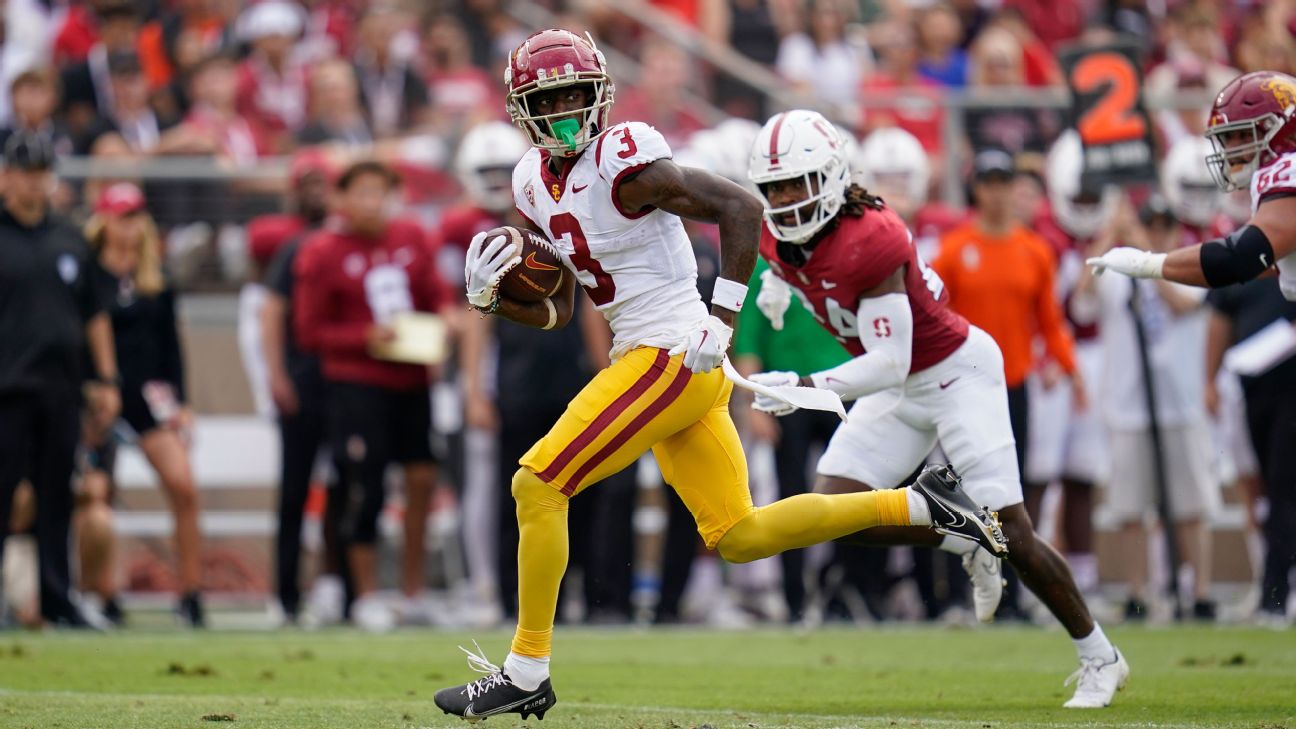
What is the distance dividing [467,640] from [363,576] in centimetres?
138

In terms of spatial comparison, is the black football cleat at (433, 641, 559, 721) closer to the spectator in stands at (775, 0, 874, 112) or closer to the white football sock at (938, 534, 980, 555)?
the white football sock at (938, 534, 980, 555)

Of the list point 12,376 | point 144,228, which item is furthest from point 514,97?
point 144,228

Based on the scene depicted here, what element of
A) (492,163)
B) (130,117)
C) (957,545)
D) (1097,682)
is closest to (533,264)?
(957,545)

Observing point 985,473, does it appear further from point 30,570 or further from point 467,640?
point 30,570

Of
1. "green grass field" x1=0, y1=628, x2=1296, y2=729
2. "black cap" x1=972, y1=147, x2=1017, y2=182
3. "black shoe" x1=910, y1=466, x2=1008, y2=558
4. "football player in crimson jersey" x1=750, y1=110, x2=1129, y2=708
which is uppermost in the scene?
"black cap" x1=972, y1=147, x2=1017, y2=182

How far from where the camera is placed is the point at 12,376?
9.58 m

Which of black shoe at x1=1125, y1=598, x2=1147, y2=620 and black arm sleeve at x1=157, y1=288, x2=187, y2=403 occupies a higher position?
black arm sleeve at x1=157, y1=288, x2=187, y2=403

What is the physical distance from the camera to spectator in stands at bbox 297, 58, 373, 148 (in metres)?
13.2

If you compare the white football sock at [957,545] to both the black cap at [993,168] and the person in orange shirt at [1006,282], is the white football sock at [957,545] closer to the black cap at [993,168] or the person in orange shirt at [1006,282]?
the person in orange shirt at [1006,282]

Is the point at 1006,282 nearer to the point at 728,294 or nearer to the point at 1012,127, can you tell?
the point at 1012,127

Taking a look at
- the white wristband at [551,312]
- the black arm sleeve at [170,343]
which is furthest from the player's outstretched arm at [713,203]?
the black arm sleeve at [170,343]

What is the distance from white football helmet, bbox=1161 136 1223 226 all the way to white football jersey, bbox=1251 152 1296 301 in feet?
15.3

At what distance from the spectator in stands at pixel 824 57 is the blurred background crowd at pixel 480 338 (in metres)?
0.41

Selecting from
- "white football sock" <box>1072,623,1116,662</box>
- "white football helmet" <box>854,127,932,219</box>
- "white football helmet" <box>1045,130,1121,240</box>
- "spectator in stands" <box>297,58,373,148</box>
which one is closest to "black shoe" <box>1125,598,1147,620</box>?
"white football helmet" <box>1045,130,1121,240</box>
